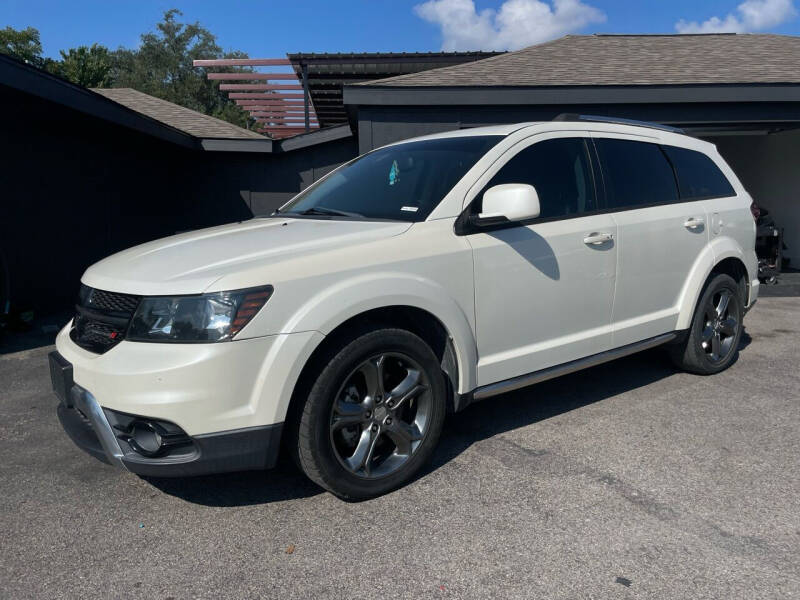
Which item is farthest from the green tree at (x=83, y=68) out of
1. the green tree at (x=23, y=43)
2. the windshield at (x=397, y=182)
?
the windshield at (x=397, y=182)

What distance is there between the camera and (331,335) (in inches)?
118

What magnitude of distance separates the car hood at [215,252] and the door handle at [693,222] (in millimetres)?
2398

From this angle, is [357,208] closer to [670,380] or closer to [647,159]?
[647,159]

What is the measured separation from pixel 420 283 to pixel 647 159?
7.72 ft

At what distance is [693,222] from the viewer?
467 cm

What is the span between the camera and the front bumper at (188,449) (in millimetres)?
2723

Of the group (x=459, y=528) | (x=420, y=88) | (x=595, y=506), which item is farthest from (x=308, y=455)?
(x=420, y=88)

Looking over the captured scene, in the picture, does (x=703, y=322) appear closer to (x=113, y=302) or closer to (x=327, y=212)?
(x=327, y=212)

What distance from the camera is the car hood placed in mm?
2795

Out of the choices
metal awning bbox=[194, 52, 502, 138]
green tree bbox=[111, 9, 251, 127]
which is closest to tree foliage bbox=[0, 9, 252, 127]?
green tree bbox=[111, 9, 251, 127]

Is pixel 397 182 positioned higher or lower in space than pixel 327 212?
higher

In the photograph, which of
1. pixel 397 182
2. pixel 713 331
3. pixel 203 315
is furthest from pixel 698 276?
pixel 203 315

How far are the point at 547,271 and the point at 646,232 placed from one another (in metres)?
1.03

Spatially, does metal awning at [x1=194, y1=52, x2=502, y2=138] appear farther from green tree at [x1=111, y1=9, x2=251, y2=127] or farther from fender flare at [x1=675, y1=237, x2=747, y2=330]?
green tree at [x1=111, y1=9, x2=251, y2=127]
